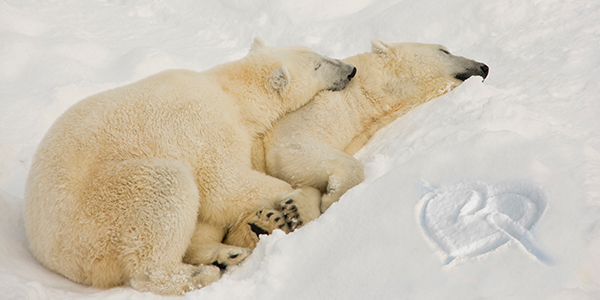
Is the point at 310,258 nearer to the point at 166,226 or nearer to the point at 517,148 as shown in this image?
the point at 166,226

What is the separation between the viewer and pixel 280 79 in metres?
3.70

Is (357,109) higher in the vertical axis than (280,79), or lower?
lower

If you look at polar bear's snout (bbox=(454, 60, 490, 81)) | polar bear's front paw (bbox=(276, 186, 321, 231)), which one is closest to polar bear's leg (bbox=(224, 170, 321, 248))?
polar bear's front paw (bbox=(276, 186, 321, 231))

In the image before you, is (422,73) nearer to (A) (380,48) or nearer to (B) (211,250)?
(A) (380,48)

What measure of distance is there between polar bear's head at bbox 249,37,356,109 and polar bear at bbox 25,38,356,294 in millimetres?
106

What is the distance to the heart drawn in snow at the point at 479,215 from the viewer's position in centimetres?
186

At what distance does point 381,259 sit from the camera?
6.55 ft

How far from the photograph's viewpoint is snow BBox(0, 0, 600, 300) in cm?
177

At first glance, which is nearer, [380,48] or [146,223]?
[146,223]

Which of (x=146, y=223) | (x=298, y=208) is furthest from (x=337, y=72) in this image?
(x=146, y=223)

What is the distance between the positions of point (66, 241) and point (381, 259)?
1.73m

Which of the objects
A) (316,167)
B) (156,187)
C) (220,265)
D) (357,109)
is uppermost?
(156,187)

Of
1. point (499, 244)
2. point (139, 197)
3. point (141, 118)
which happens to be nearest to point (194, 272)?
point (139, 197)

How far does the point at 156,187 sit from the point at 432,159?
1561 mm
